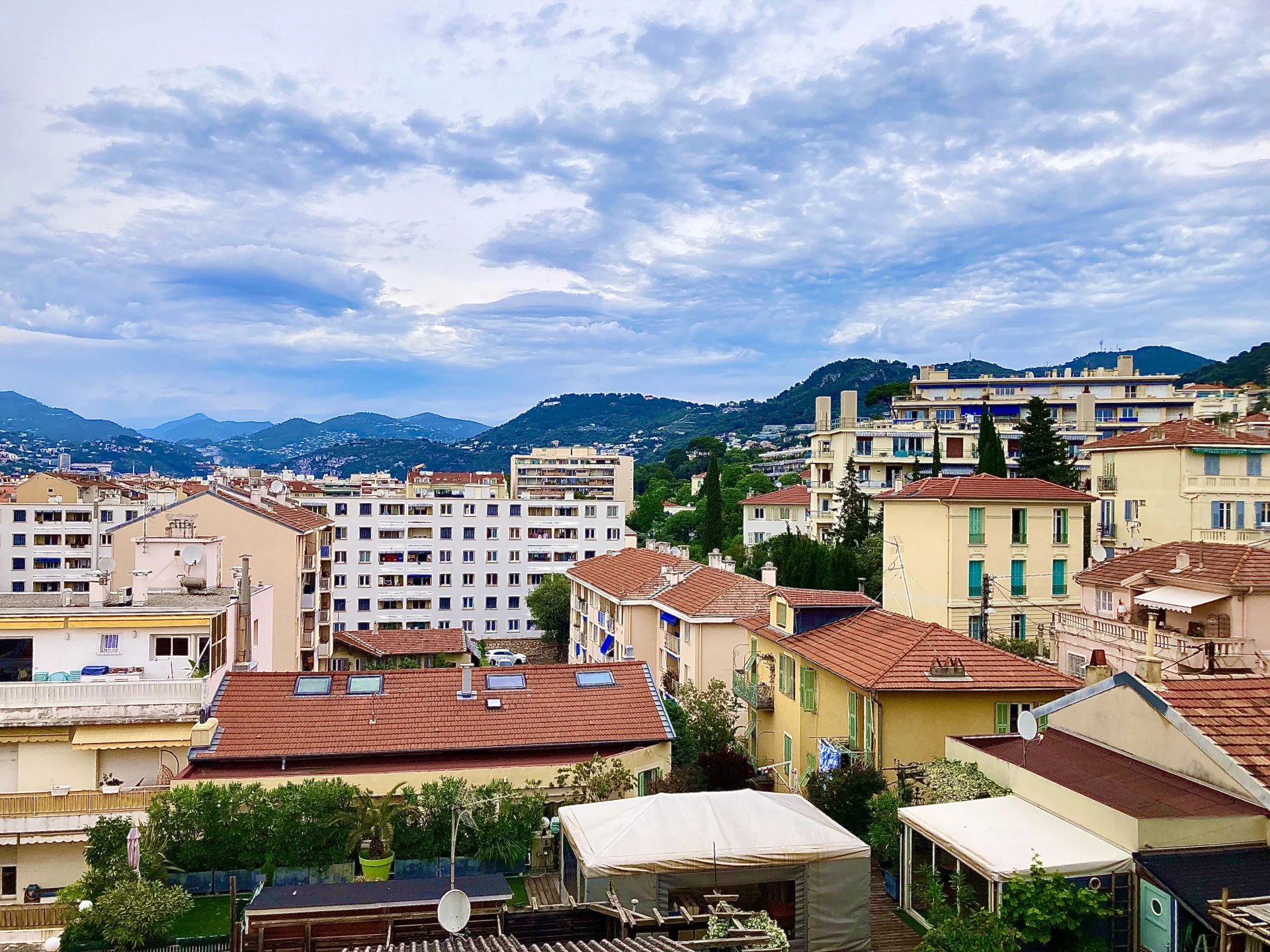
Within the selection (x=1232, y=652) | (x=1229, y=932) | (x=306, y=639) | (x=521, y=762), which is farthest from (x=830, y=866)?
(x=306, y=639)

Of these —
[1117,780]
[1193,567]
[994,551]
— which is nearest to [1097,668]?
[1193,567]

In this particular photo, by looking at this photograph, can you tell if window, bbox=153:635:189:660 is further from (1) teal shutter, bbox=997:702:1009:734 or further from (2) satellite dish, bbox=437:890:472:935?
(1) teal shutter, bbox=997:702:1009:734

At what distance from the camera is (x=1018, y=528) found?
4109 centimetres

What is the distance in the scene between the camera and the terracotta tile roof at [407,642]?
200ft

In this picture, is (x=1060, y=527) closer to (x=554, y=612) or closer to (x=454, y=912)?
(x=454, y=912)

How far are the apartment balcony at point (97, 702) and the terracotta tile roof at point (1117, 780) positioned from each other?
1843cm

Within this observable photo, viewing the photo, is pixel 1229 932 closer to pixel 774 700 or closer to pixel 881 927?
pixel 881 927

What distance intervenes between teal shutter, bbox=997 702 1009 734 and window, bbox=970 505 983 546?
17.1m

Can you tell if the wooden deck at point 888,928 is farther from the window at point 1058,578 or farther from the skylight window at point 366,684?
the window at point 1058,578

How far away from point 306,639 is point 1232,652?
3917cm

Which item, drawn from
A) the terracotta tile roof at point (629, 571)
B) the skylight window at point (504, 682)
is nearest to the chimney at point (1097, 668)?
the skylight window at point (504, 682)

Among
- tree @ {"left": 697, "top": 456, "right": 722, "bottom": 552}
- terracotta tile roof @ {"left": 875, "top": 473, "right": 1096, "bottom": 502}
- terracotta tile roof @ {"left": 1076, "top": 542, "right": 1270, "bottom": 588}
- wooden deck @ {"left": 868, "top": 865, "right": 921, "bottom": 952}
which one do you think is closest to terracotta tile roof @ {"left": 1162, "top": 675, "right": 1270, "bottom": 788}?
wooden deck @ {"left": 868, "top": 865, "right": 921, "bottom": 952}

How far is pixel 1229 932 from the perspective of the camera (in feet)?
42.1

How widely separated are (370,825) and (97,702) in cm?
818
